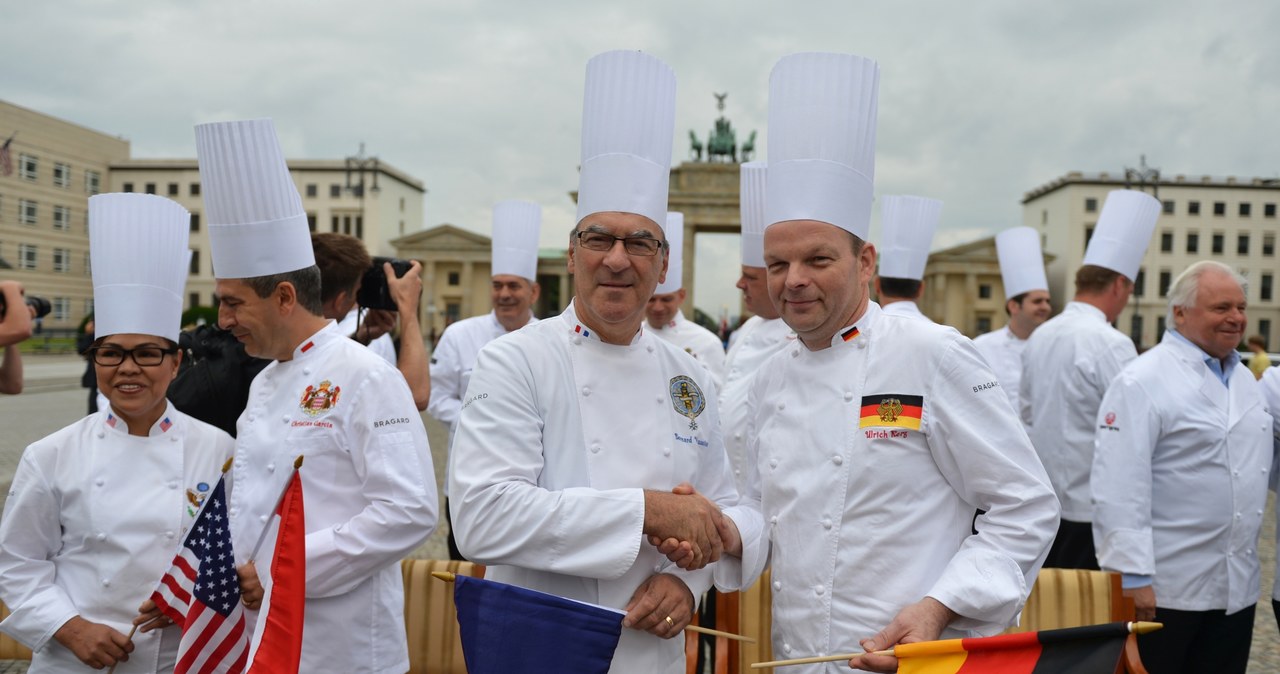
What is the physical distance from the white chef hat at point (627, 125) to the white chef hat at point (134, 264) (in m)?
1.42

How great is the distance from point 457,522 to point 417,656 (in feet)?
6.93

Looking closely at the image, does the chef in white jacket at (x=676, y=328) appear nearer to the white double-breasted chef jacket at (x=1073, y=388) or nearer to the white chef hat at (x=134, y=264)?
the white double-breasted chef jacket at (x=1073, y=388)

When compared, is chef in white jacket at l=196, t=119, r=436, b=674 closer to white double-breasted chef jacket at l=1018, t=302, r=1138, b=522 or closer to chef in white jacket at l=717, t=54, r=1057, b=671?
chef in white jacket at l=717, t=54, r=1057, b=671

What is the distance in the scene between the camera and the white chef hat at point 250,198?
2647mm

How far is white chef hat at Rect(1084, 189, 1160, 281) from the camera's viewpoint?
5.30 meters

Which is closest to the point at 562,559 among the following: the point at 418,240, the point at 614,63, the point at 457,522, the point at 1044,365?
the point at 457,522

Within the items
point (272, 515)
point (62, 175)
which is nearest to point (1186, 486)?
point (272, 515)

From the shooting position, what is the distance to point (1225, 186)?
69438 millimetres

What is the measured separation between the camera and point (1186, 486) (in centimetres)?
352

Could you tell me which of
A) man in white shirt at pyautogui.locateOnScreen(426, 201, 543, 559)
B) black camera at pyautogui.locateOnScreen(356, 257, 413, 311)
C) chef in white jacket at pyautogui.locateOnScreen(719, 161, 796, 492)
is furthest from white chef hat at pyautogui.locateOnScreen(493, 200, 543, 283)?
black camera at pyautogui.locateOnScreen(356, 257, 413, 311)

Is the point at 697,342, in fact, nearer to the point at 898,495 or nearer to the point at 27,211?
the point at 898,495

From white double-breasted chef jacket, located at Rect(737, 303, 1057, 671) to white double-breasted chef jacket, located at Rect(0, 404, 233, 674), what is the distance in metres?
1.81

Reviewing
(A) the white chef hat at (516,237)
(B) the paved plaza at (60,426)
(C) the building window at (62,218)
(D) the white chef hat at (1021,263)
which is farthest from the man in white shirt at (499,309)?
(C) the building window at (62,218)

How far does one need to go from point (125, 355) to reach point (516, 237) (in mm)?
3910
